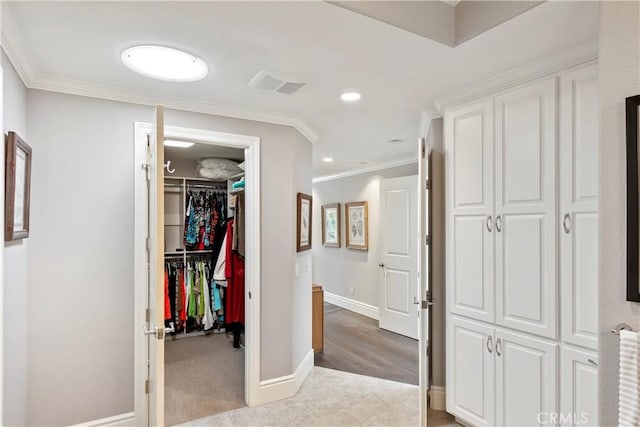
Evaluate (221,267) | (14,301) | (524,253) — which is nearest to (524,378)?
(524,253)

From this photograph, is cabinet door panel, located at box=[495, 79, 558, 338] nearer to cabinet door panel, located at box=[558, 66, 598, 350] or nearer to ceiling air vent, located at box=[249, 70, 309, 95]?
cabinet door panel, located at box=[558, 66, 598, 350]

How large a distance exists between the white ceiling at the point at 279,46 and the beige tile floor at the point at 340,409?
93.2 inches

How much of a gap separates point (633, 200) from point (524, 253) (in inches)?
35.6

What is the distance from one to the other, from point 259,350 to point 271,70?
6.96 ft

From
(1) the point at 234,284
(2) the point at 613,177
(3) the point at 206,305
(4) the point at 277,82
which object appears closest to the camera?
(2) the point at 613,177

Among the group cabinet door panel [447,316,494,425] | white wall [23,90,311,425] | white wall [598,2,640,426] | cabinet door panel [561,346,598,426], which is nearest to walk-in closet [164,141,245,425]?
white wall [23,90,311,425]

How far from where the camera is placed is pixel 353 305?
6215 mm

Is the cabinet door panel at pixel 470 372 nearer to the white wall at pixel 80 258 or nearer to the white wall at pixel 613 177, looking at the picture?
the white wall at pixel 613 177

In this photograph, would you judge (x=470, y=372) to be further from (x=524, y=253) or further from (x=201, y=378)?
(x=201, y=378)

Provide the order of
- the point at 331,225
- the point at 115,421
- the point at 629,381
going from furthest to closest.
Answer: the point at 331,225
the point at 115,421
the point at 629,381

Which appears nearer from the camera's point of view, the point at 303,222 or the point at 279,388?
the point at 279,388

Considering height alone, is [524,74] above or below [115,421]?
above

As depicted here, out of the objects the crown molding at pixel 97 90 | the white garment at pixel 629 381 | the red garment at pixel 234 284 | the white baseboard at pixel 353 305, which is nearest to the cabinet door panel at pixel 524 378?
the white garment at pixel 629 381

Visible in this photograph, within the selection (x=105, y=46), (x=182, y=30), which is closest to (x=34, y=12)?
(x=105, y=46)
